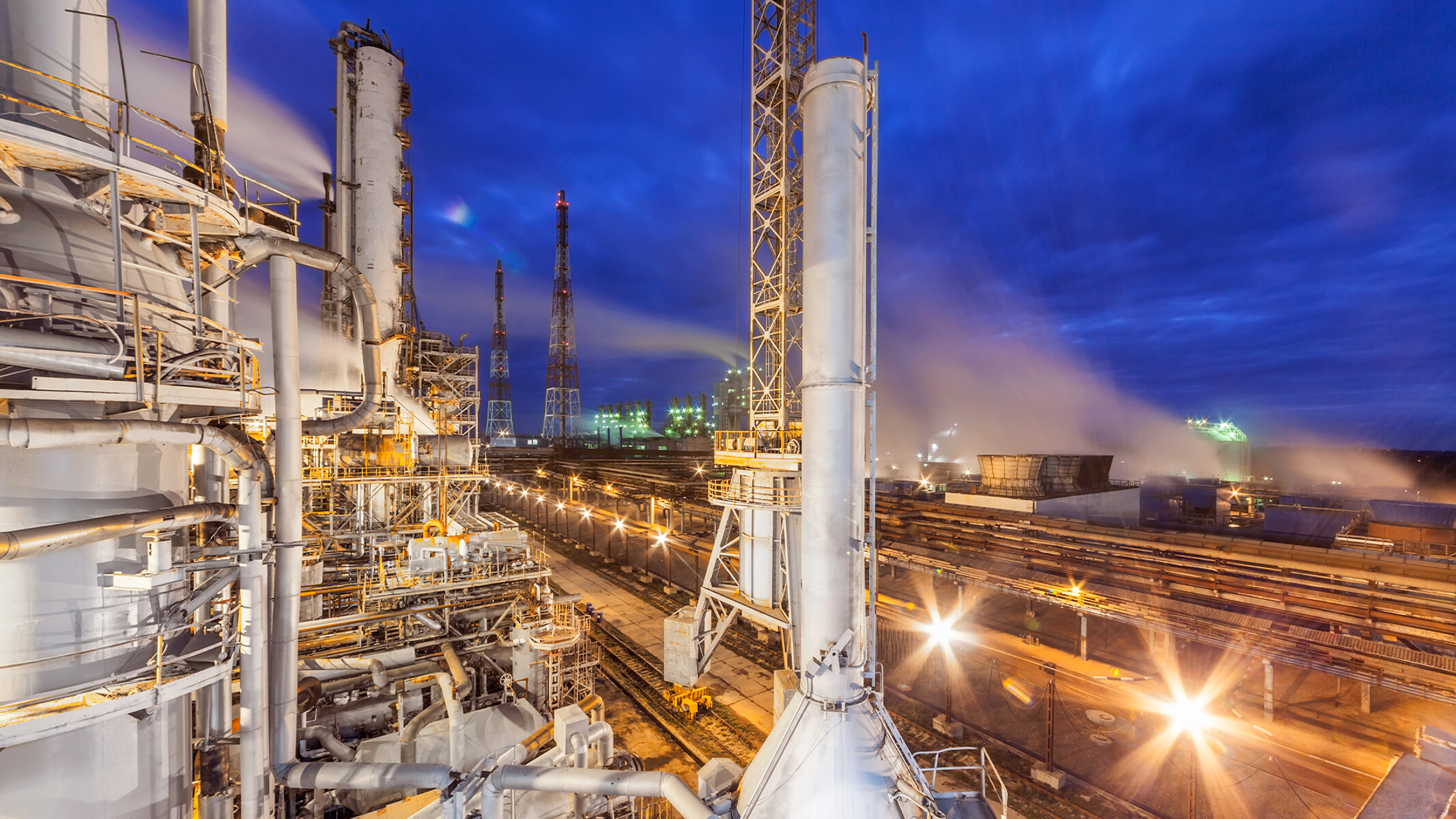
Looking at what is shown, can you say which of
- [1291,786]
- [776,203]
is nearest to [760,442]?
[776,203]

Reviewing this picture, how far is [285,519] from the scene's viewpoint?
28.1 ft

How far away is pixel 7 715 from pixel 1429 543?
46.3 meters

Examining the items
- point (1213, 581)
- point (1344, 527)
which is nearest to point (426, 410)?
point (1213, 581)

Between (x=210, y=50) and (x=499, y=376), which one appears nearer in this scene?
(x=210, y=50)

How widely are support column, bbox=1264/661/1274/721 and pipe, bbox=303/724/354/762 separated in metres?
24.0

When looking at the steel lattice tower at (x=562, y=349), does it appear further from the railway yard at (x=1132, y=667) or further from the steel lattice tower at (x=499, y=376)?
the railway yard at (x=1132, y=667)

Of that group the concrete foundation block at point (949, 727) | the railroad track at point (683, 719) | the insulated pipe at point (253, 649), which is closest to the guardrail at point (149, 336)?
the insulated pipe at point (253, 649)

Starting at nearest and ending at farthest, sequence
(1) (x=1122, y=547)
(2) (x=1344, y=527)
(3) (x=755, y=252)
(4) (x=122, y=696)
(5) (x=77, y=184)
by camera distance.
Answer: (4) (x=122, y=696) < (5) (x=77, y=184) < (3) (x=755, y=252) < (1) (x=1122, y=547) < (2) (x=1344, y=527)

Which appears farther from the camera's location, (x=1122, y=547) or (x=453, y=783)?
(x=1122, y=547)

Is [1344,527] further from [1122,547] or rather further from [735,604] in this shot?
[735,604]

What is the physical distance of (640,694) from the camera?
58.3 ft

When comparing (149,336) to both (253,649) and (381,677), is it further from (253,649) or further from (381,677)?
(381,677)

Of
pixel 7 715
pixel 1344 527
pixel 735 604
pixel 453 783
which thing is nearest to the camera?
pixel 7 715

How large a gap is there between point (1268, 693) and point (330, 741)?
24889 millimetres
